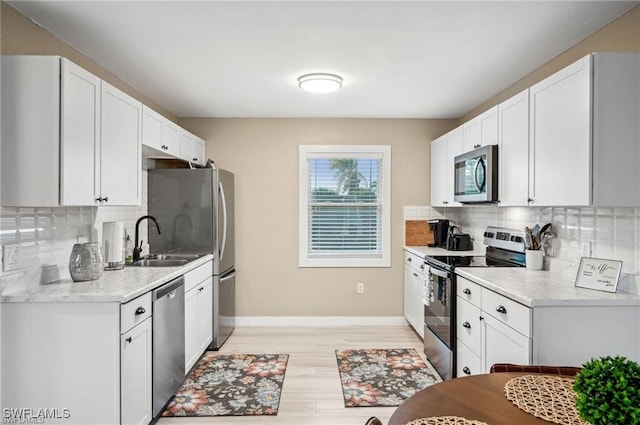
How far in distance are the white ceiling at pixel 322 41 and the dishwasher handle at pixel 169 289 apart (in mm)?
1638

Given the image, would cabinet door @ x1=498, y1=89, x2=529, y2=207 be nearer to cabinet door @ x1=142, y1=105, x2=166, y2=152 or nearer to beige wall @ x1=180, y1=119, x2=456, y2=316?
beige wall @ x1=180, y1=119, x2=456, y2=316

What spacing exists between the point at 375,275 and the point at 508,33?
9.77ft

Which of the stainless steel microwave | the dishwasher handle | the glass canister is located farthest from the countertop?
the glass canister

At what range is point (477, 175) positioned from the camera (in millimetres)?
3131

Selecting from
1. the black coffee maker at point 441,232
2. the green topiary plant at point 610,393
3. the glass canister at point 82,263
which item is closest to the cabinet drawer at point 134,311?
the glass canister at point 82,263

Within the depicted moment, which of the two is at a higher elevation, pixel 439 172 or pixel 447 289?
pixel 439 172

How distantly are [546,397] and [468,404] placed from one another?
0.88 feet

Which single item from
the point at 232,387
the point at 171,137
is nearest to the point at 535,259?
the point at 232,387

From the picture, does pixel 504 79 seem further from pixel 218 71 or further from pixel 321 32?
pixel 218 71

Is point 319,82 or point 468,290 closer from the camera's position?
point 468,290

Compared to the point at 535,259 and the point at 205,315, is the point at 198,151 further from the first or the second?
the point at 535,259

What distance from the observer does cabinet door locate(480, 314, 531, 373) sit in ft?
6.59

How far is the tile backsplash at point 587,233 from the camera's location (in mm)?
2053

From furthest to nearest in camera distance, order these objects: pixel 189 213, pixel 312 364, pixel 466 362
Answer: pixel 189 213, pixel 312 364, pixel 466 362
